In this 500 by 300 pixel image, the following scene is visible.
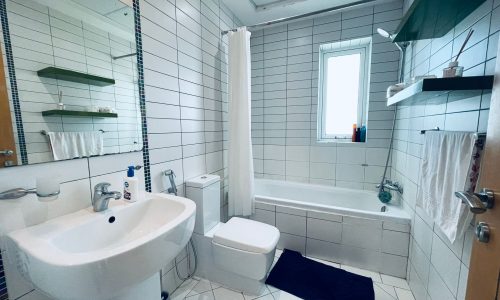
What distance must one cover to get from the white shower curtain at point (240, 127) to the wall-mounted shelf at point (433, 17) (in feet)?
3.90

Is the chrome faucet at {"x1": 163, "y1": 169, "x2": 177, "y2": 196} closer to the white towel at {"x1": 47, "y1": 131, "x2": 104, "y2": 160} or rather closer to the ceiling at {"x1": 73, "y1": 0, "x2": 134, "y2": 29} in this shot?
the white towel at {"x1": 47, "y1": 131, "x2": 104, "y2": 160}

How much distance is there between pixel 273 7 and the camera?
83.7 inches

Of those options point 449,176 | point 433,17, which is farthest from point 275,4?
point 449,176

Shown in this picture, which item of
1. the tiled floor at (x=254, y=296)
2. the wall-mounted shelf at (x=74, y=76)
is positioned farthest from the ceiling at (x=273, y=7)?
the tiled floor at (x=254, y=296)

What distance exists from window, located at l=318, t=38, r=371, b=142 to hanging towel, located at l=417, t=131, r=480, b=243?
4.38 feet

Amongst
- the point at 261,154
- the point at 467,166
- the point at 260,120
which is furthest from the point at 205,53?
the point at 467,166

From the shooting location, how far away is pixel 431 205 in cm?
106

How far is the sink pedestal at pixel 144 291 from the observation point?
898 mm

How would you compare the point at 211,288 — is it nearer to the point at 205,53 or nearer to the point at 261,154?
the point at 261,154

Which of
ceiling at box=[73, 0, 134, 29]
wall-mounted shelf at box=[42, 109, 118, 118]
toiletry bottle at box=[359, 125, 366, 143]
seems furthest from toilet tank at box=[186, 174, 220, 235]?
toiletry bottle at box=[359, 125, 366, 143]

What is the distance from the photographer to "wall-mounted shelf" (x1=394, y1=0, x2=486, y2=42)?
0.96m

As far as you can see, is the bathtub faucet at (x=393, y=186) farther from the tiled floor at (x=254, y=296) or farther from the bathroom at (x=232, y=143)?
the tiled floor at (x=254, y=296)

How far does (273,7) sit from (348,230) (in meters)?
2.30

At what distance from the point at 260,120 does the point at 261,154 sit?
0.46 m
